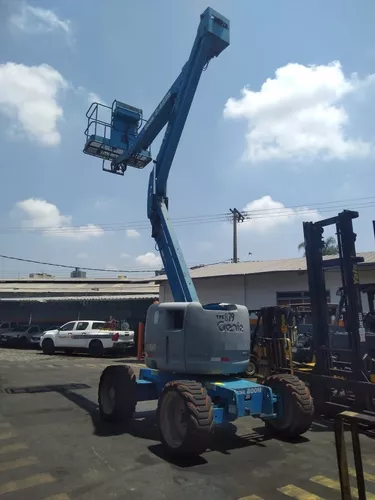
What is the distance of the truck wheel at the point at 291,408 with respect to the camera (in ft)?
22.4

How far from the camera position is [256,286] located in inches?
964

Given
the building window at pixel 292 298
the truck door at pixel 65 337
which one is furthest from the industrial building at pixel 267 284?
the truck door at pixel 65 337

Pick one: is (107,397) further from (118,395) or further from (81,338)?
(81,338)

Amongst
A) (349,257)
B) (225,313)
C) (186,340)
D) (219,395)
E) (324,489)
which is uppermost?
(349,257)

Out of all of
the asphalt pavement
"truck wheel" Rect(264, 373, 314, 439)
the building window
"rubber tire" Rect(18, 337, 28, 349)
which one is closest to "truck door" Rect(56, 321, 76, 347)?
"rubber tire" Rect(18, 337, 28, 349)

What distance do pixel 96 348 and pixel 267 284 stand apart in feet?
34.2

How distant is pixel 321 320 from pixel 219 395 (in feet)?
11.4

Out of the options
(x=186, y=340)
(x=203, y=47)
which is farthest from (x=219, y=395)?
(x=203, y=47)

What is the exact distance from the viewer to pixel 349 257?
27.9 feet

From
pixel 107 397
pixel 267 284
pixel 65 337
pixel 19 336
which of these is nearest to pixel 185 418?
pixel 107 397

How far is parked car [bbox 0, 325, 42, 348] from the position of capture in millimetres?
31344

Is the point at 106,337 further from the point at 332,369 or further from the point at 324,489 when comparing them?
the point at 324,489

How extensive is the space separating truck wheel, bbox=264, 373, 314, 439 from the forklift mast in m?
1.58

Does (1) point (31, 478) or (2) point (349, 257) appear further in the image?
(2) point (349, 257)
